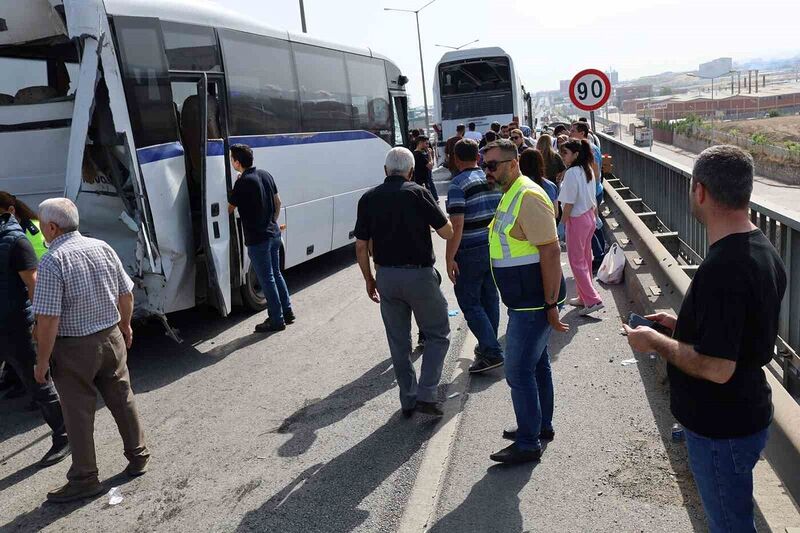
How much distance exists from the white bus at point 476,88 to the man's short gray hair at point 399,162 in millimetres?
20566

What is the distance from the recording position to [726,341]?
257cm

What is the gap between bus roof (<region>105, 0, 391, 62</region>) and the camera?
7.32 m

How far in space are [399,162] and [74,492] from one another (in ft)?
10.1

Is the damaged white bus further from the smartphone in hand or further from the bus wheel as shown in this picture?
the smartphone in hand

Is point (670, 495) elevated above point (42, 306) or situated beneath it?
situated beneath

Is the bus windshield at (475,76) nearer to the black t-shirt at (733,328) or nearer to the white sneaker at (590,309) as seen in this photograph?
the white sneaker at (590,309)

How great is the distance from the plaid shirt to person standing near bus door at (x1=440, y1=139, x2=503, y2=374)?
8.43 feet

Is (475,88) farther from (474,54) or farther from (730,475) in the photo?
(730,475)

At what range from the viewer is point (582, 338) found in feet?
24.8

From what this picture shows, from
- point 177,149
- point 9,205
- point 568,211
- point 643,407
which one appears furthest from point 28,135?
point 643,407

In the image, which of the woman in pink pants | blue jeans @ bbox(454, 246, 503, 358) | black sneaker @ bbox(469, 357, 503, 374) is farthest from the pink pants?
black sneaker @ bbox(469, 357, 503, 374)

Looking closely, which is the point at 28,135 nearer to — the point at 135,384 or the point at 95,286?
the point at 135,384

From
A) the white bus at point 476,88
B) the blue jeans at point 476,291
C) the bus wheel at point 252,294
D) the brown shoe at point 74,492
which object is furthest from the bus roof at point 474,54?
the brown shoe at point 74,492

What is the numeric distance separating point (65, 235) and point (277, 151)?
17.7ft
